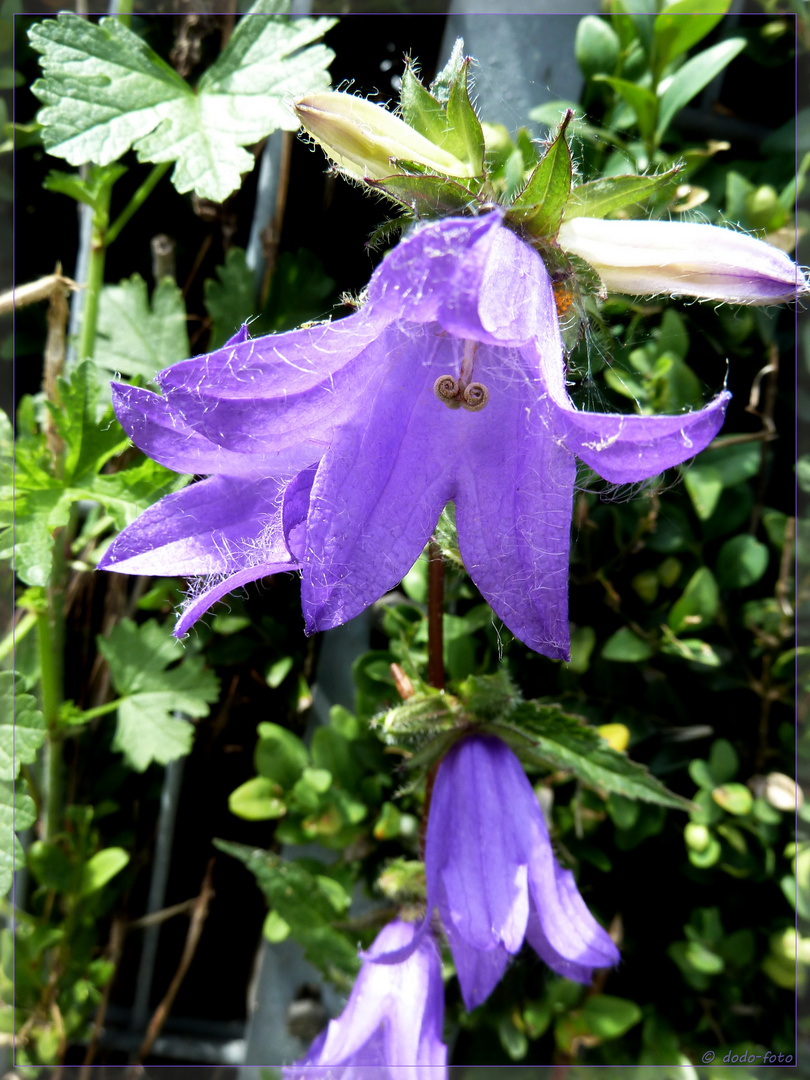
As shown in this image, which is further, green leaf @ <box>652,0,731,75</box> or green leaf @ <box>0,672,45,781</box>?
green leaf @ <box>652,0,731,75</box>

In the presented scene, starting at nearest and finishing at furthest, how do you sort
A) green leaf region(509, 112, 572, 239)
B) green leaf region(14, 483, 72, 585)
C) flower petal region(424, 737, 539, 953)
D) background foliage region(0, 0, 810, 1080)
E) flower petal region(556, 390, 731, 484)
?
1. flower petal region(556, 390, 731, 484)
2. green leaf region(509, 112, 572, 239)
3. flower petal region(424, 737, 539, 953)
4. green leaf region(14, 483, 72, 585)
5. background foliage region(0, 0, 810, 1080)

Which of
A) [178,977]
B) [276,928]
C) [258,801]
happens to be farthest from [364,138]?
[178,977]

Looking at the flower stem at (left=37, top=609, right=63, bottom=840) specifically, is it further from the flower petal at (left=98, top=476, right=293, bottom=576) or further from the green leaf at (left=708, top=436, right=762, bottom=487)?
the green leaf at (left=708, top=436, right=762, bottom=487)

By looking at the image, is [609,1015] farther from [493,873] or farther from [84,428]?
[84,428]

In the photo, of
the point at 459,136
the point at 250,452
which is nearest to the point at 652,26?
the point at 459,136

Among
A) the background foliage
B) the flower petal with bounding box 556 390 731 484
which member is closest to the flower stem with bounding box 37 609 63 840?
the background foliage

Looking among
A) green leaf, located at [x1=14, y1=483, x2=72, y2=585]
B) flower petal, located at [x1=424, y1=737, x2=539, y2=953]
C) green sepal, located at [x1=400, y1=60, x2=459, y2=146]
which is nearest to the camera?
green sepal, located at [x1=400, y1=60, x2=459, y2=146]

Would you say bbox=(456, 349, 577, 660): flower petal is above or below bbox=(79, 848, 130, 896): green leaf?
above

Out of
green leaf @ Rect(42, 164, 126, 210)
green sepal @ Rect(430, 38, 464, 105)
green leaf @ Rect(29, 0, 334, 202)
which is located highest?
green leaf @ Rect(29, 0, 334, 202)
